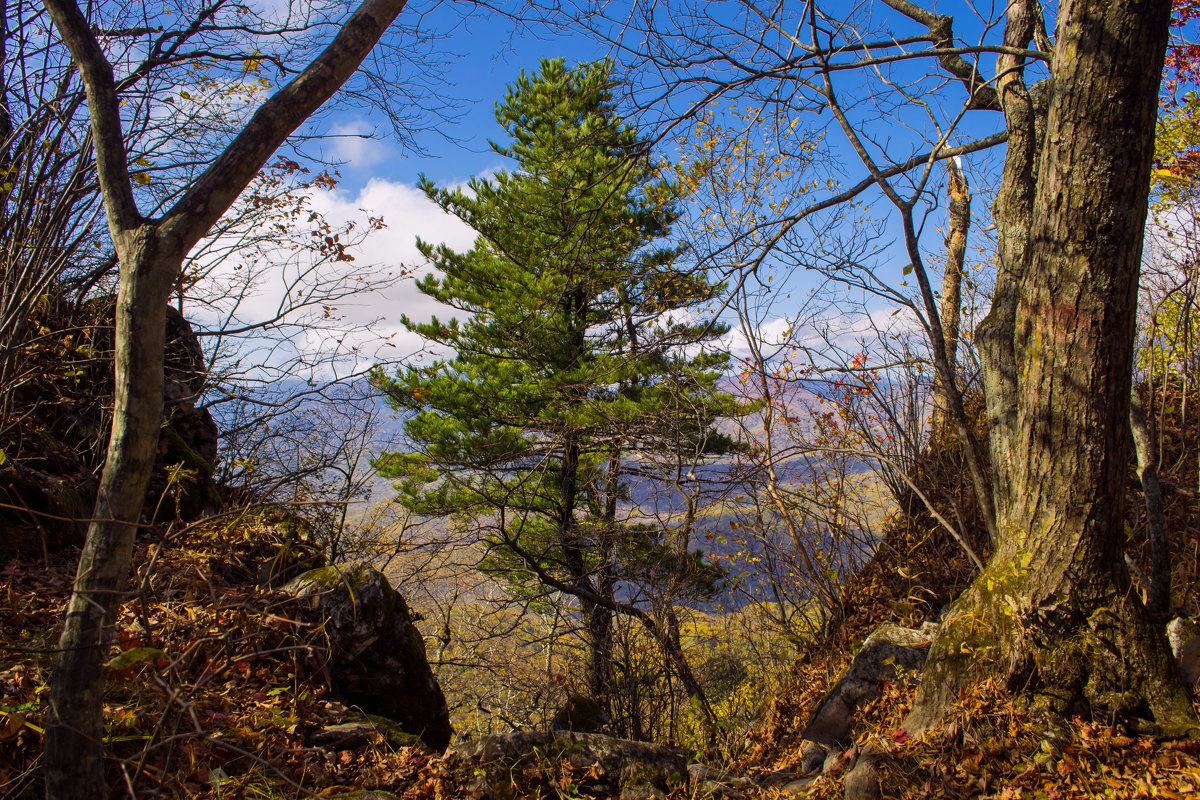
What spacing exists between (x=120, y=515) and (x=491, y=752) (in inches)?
73.8

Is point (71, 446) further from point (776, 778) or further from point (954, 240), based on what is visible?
point (954, 240)

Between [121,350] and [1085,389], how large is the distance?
3.56 m

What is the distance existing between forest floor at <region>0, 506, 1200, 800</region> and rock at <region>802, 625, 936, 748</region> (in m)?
0.15

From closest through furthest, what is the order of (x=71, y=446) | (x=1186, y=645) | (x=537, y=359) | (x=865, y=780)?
(x=865, y=780) → (x=1186, y=645) → (x=71, y=446) → (x=537, y=359)

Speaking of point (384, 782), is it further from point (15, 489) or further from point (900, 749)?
point (15, 489)

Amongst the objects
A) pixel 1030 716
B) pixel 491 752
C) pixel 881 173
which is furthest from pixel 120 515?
pixel 881 173

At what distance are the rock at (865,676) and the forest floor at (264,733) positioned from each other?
0.15 m

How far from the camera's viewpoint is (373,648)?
341 centimetres

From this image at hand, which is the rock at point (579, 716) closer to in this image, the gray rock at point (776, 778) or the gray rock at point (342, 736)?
the gray rock at point (776, 778)

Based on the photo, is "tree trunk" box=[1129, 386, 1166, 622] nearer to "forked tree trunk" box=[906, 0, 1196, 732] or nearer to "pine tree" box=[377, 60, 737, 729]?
"forked tree trunk" box=[906, 0, 1196, 732]

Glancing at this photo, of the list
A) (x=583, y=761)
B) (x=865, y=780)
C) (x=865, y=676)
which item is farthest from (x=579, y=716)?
(x=865, y=780)

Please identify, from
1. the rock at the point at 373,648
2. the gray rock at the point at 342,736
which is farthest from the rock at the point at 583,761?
the rock at the point at 373,648

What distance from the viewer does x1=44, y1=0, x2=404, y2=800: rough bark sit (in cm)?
172

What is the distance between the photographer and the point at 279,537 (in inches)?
158
